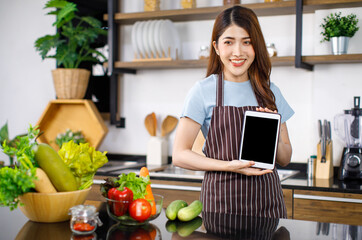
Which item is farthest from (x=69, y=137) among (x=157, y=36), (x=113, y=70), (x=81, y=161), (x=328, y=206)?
(x=81, y=161)

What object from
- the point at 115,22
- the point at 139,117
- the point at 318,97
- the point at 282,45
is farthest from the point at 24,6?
the point at 318,97

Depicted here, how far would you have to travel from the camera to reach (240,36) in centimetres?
155

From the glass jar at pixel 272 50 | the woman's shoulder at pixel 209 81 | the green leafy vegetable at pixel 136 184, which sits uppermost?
the glass jar at pixel 272 50

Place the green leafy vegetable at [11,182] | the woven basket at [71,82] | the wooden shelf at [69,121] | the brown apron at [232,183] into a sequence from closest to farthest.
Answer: the green leafy vegetable at [11,182]
the brown apron at [232,183]
the woven basket at [71,82]
the wooden shelf at [69,121]

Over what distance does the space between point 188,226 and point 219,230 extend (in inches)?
3.7

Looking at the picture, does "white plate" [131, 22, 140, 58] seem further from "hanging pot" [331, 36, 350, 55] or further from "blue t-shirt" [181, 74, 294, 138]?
"blue t-shirt" [181, 74, 294, 138]

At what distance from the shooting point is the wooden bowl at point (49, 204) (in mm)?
1194

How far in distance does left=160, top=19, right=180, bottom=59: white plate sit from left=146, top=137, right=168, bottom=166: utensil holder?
0.62 m

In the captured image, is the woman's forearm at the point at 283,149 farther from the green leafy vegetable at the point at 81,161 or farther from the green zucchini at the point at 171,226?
the green leafy vegetable at the point at 81,161

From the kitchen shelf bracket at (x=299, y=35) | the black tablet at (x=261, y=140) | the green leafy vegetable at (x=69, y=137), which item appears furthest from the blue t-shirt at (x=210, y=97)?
the green leafy vegetable at (x=69, y=137)

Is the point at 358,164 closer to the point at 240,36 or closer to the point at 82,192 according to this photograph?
the point at 240,36

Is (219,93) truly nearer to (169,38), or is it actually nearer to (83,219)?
(83,219)

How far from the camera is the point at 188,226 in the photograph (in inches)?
48.1

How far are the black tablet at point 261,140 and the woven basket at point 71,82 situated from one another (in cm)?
189
